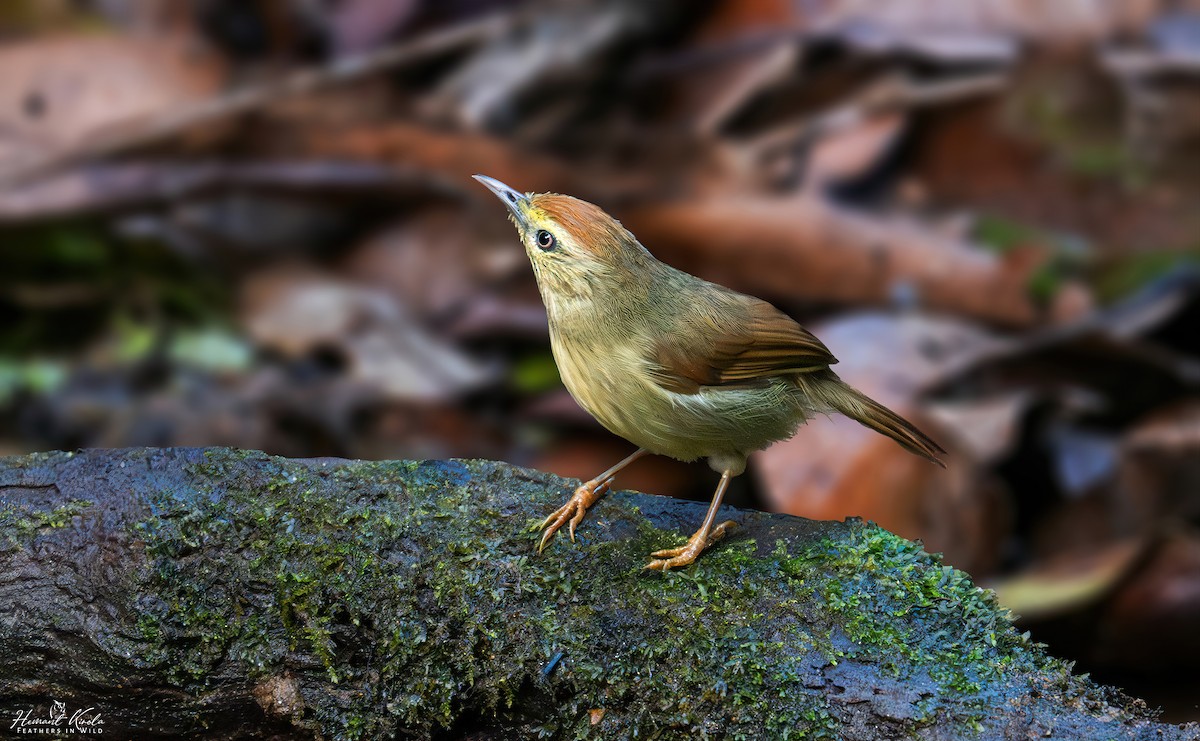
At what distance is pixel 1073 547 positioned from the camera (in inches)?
204

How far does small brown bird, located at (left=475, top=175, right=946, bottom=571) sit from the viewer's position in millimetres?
2959

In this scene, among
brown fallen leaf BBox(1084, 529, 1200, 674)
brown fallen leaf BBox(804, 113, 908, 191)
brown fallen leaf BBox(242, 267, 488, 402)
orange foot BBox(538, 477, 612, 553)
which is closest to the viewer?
orange foot BBox(538, 477, 612, 553)

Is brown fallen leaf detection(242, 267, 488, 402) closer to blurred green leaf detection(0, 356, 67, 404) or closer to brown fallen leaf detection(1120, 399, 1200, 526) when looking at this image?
blurred green leaf detection(0, 356, 67, 404)

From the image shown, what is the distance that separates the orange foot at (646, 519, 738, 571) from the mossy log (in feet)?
0.08

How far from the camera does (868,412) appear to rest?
10.6 feet

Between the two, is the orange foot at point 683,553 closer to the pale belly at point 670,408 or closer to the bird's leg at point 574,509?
the bird's leg at point 574,509

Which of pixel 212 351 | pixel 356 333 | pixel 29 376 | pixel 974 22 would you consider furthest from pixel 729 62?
pixel 29 376

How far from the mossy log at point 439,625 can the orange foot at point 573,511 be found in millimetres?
43

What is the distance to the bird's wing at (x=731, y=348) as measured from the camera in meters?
2.97

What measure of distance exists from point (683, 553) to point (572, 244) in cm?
88

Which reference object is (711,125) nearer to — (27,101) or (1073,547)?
(1073,547)

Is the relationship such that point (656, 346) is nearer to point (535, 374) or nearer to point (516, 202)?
point (516, 202)

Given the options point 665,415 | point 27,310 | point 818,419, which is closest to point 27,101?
point 27,310

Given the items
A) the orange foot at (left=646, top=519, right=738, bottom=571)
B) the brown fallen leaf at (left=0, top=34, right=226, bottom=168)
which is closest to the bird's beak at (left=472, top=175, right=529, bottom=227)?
the orange foot at (left=646, top=519, right=738, bottom=571)
